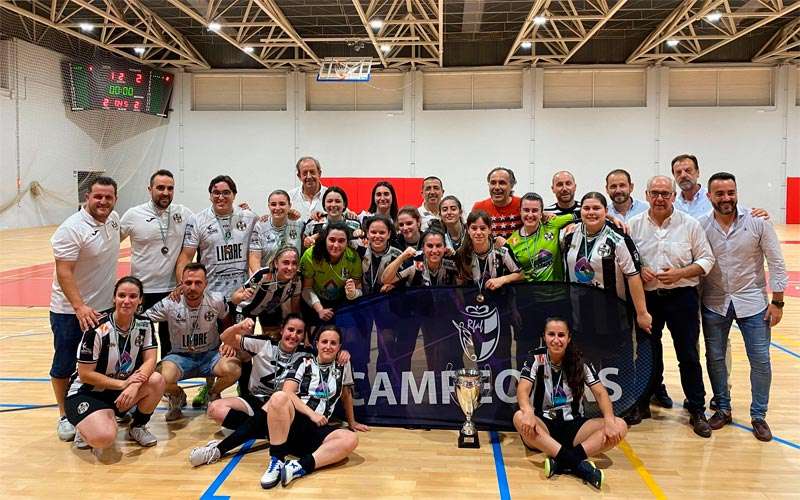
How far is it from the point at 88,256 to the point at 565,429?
3.66 metres

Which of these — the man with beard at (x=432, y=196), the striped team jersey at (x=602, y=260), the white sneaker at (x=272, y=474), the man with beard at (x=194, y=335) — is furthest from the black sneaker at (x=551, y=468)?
the man with beard at (x=432, y=196)

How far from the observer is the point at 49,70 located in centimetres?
2042

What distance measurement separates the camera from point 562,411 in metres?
4.14

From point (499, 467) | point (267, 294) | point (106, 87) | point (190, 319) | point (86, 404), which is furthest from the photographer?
point (106, 87)

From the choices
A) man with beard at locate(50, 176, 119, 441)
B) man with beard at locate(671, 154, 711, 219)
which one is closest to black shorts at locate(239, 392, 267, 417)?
man with beard at locate(50, 176, 119, 441)

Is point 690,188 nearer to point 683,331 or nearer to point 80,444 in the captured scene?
point 683,331

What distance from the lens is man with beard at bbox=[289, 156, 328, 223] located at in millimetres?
5840

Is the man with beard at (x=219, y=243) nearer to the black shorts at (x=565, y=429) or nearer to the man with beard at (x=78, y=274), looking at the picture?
the man with beard at (x=78, y=274)

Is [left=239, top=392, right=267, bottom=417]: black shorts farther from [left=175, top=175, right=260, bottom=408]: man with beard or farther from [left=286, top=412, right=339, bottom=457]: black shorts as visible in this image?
[left=175, top=175, right=260, bottom=408]: man with beard

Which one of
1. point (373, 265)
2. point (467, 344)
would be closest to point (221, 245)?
point (373, 265)

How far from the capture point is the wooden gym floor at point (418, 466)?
3.65m

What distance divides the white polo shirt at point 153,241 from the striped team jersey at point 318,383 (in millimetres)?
1560

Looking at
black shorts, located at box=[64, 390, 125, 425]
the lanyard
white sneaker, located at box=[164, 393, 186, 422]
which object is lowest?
white sneaker, located at box=[164, 393, 186, 422]

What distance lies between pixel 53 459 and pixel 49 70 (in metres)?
20.3
